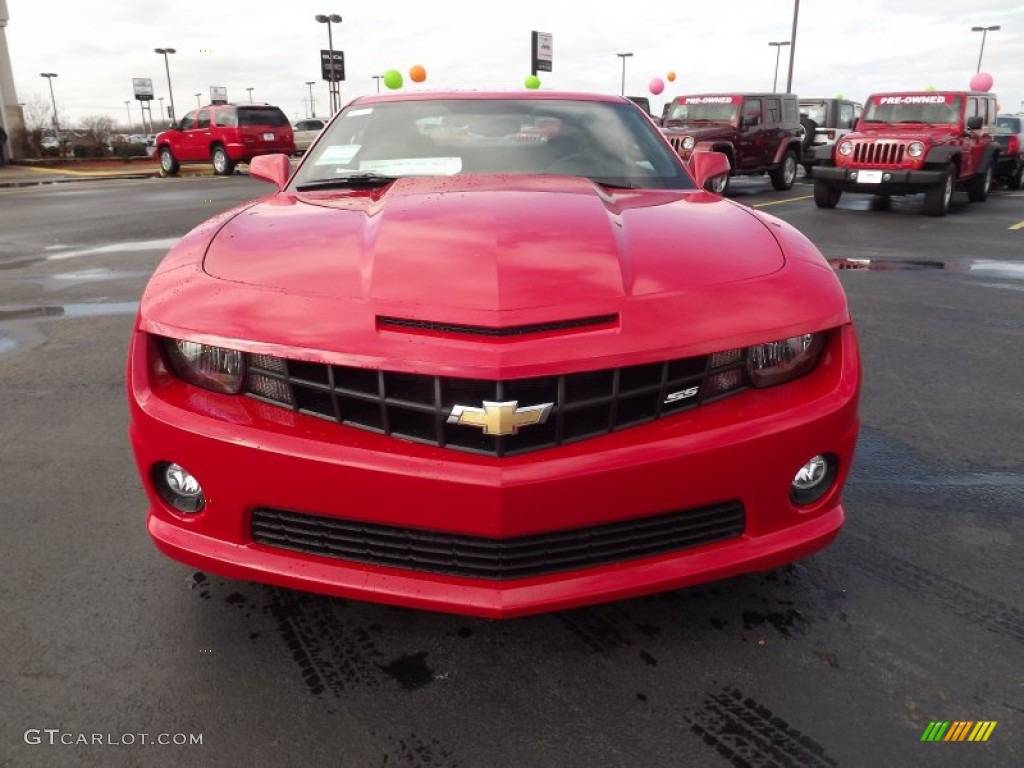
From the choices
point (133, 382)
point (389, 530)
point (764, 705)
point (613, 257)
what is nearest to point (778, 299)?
point (613, 257)

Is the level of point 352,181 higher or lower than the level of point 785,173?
higher

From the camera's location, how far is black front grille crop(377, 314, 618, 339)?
1.75 metres

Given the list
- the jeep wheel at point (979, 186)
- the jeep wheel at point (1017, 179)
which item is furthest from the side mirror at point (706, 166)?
the jeep wheel at point (1017, 179)

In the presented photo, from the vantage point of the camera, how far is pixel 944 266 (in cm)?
796

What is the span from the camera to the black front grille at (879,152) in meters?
12.0

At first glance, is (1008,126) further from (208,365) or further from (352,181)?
(208,365)

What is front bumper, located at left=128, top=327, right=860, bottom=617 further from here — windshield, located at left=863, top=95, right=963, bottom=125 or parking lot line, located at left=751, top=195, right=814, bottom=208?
windshield, located at left=863, top=95, right=963, bottom=125

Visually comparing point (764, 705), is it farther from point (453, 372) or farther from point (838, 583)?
point (453, 372)

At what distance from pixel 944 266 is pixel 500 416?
7.73 metres

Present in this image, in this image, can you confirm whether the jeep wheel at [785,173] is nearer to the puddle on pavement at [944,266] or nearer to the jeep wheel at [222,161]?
the puddle on pavement at [944,266]

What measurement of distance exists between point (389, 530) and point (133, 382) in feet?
2.46

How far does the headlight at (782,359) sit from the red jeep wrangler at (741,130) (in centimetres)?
1360

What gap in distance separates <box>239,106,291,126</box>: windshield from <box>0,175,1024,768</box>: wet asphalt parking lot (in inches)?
797

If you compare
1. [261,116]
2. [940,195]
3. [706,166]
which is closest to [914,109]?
[940,195]
